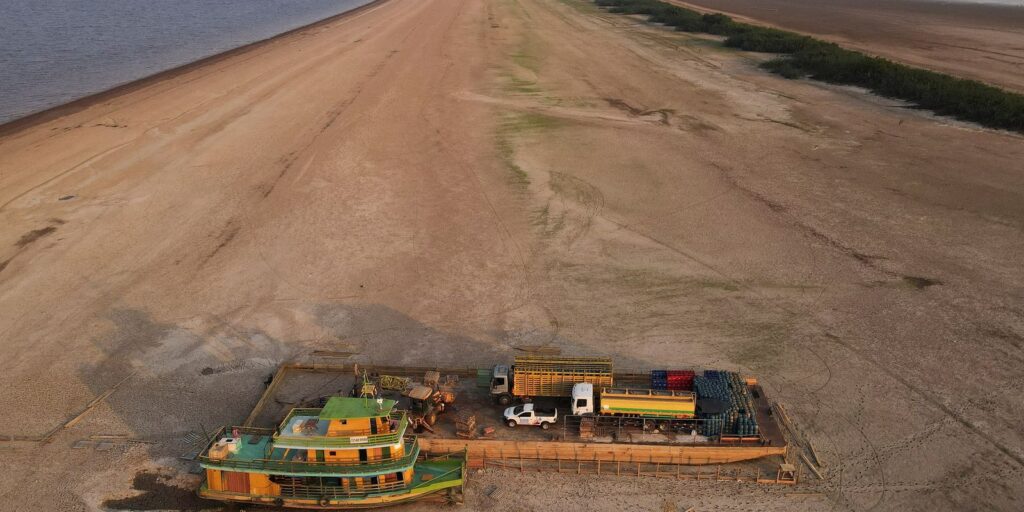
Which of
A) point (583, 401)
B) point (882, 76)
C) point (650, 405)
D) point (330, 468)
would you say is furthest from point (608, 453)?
point (882, 76)

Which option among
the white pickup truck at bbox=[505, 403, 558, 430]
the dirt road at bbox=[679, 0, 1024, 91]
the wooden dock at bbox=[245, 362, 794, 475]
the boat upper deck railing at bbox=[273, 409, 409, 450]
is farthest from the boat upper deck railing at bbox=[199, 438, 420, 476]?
the dirt road at bbox=[679, 0, 1024, 91]

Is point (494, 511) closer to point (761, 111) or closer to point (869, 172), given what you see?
point (869, 172)

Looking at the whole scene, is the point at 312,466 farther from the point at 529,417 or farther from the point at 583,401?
the point at 583,401

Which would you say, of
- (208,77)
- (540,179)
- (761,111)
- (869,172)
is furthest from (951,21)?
(208,77)

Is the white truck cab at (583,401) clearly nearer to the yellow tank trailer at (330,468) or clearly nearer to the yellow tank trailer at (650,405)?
the yellow tank trailer at (650,405)

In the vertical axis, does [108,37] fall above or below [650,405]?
above

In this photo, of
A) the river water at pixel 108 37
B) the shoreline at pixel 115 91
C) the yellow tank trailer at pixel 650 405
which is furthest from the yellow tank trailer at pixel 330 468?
the river water at pixel 108 37
